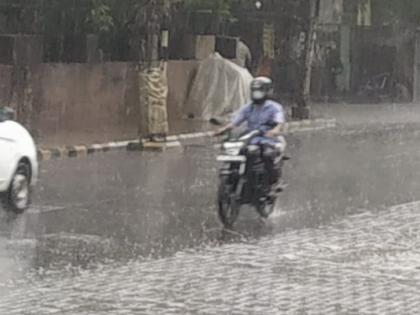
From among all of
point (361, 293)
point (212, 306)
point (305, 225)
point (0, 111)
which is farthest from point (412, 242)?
point (0, 111)

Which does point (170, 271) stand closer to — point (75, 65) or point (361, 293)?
point (361, 293)

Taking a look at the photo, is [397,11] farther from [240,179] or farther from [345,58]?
[240,179]

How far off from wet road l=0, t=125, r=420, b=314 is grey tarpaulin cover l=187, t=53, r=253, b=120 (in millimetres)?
11541

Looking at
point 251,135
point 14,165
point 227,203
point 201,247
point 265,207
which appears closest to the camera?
point 201,247

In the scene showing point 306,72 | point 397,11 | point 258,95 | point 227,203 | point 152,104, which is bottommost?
point 227,203

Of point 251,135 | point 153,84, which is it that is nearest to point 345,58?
point 153,84

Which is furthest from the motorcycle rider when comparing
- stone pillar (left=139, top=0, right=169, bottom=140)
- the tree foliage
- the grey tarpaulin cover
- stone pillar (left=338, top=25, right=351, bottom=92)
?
stone pillar (left=338, top=25, right=351, bottom=92)

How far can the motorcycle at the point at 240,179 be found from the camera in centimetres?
1336

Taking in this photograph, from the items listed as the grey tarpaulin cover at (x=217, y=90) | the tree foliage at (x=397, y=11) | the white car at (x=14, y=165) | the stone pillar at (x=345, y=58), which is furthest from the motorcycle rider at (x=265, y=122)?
the stone pillar at (x=345, y=58)

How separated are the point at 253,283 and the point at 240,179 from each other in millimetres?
3641

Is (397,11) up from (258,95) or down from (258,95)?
up

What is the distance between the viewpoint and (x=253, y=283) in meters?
9.95

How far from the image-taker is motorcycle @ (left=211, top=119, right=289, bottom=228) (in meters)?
13.4

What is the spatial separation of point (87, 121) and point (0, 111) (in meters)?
13.1
